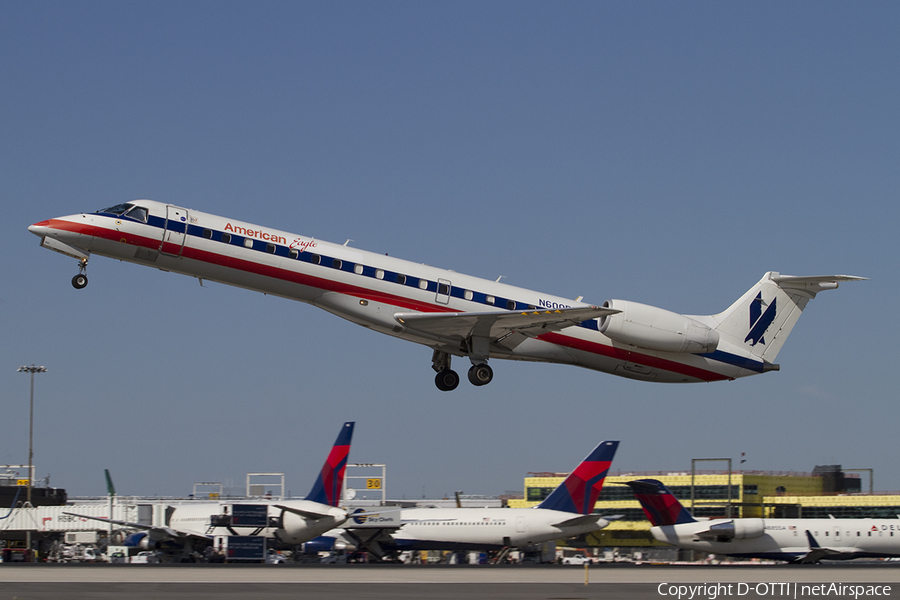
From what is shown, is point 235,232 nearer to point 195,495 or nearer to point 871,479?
point 195,495

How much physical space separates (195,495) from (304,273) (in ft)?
131

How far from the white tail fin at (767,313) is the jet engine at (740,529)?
18.7 ft

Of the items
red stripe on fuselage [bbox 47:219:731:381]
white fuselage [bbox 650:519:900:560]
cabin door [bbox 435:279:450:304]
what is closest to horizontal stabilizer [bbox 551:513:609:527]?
white fuselage [bbox 650:519:900:560]

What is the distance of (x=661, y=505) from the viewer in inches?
1309

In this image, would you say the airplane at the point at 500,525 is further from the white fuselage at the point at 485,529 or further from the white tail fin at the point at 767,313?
the white tail fin at the point at 767,313

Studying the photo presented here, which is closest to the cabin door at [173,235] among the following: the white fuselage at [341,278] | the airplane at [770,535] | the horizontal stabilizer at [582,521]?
the white fuselage at [341,278]

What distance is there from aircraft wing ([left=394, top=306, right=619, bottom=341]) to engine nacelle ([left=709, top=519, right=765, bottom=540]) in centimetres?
1064

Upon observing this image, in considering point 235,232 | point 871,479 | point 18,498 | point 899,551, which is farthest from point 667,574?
point 871,479

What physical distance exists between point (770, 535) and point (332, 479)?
611 inches

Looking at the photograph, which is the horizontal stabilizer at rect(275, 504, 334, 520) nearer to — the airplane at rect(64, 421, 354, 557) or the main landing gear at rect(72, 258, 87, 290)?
the airplane at rect(64, 421, 354, 557)

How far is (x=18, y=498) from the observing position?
2084 inches

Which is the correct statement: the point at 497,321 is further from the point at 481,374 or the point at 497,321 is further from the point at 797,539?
the point at 797,539

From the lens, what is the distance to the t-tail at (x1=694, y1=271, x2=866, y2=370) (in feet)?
98.1

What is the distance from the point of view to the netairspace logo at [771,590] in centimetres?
2048
